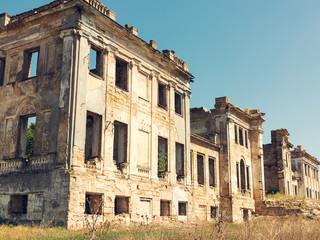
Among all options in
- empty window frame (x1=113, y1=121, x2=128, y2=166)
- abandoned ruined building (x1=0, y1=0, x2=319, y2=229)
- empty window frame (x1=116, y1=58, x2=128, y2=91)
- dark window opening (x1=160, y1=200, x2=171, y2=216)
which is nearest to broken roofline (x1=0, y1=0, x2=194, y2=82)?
abandoned ruined building (x1=0, y1=0, x2=319, y2=229)

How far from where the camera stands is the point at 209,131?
25781 mm

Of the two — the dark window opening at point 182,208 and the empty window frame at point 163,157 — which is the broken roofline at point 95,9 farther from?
the dark window opening at point 182,208

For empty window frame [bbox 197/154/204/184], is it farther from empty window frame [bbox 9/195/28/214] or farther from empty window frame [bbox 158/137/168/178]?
empty window frame [bbox 9/195/28/214]

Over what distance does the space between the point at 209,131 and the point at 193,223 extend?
28.4 ft

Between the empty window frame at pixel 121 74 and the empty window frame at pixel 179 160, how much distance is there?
→ 4.95 m

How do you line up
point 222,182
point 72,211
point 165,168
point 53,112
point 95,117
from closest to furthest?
1. point 72,211
2. point 53,112
3. point 95,117
4. point 165,168
5. point 222,182

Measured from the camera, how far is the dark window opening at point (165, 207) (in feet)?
57.5

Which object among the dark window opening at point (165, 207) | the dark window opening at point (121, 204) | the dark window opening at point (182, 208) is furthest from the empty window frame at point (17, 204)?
the dark window opening at point (182, 208)

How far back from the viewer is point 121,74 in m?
16.5

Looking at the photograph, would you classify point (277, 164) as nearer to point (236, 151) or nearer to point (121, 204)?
point (236, 151)

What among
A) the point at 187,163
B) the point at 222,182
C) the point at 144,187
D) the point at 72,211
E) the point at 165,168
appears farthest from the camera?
the point at 222,182

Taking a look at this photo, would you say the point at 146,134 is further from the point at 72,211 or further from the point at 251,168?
the point at 251,168

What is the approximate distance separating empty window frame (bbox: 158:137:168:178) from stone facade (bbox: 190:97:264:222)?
7.17 metres

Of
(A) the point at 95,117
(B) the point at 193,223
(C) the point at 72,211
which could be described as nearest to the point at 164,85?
(A) the point at 95,117
